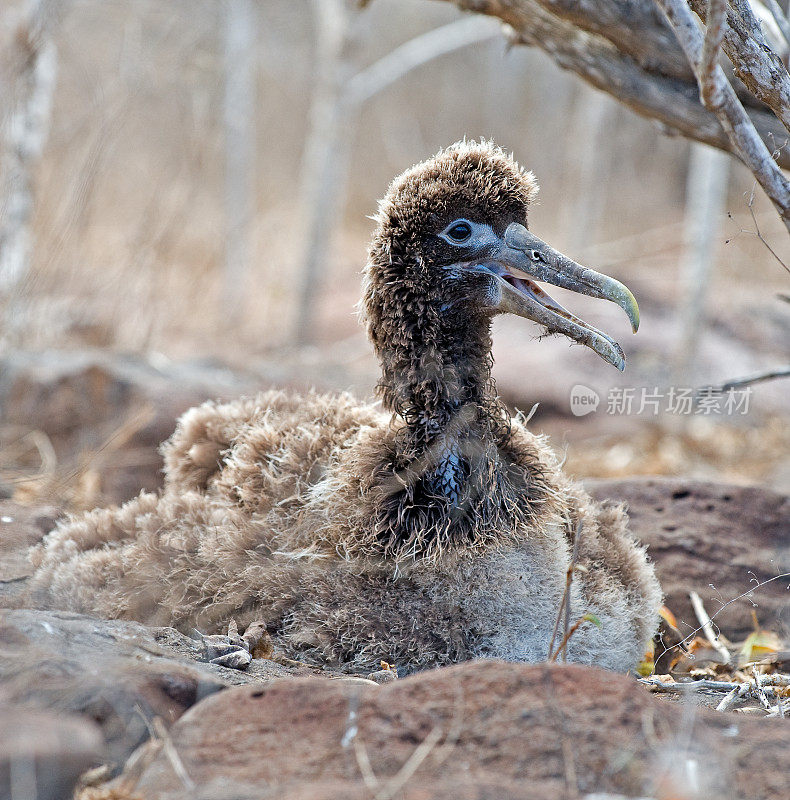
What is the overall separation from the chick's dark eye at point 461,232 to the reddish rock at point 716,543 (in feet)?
6.80

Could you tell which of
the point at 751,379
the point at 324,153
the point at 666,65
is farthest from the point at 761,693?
the point at 324,153

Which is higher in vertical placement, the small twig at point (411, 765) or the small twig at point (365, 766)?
the small twig at point (411, 765)

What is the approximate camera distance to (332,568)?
351 cm

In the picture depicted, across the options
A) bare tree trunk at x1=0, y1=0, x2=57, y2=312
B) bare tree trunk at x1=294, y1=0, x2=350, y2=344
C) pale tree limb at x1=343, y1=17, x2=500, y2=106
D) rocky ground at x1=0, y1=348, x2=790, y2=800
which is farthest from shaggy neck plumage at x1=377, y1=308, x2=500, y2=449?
pale tree limb at x1=343, y1=17, x2=500, y2=106

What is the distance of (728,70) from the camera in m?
4.07

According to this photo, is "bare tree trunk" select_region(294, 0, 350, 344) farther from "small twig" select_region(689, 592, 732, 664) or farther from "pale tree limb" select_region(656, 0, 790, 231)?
"small twig" select_region(689, 592, 732, 664)

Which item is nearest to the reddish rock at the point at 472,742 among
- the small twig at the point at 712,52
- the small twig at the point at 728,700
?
the small twig at the point at 728,700

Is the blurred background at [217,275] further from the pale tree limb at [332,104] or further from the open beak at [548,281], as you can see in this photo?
the open beak at [548,281]

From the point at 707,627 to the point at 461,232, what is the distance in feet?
7.32

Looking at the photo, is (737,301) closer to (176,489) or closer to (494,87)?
(176,489)

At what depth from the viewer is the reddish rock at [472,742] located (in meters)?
2.11

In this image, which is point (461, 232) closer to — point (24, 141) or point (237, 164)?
point (24, 141)

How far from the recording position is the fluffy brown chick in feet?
11.2

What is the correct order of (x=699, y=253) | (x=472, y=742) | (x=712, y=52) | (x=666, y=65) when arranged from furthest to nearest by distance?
1. (x=699, y=253)
2. (x=666, y=65)
3. (x=712, y=52)
4. (x=472, y=742)
